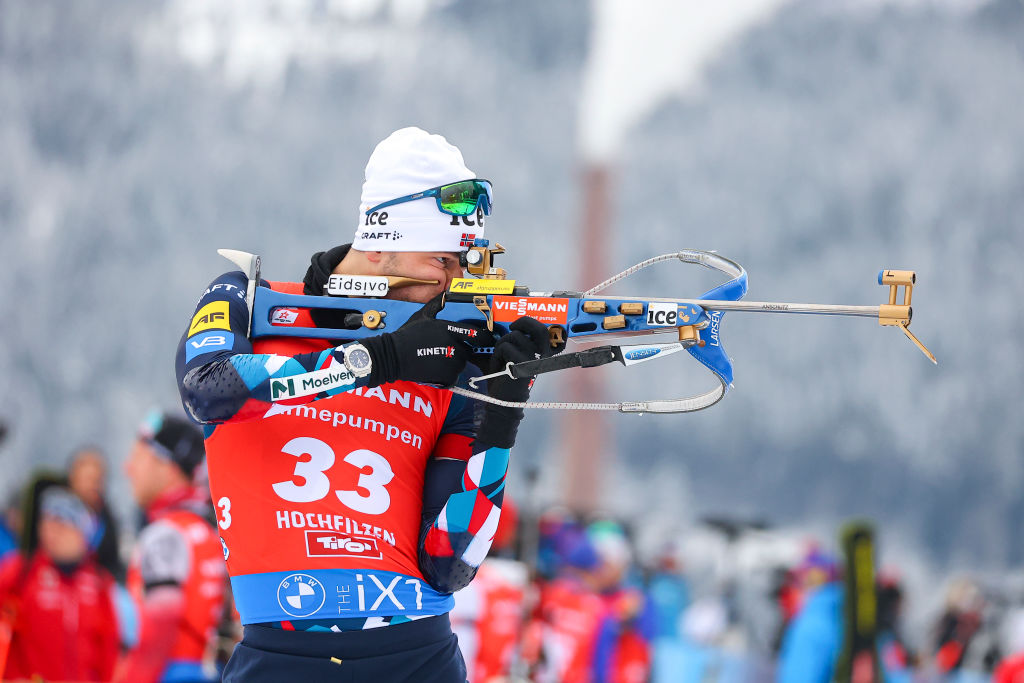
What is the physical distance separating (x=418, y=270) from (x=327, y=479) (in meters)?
0.47

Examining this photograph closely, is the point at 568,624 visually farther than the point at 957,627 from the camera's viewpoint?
No

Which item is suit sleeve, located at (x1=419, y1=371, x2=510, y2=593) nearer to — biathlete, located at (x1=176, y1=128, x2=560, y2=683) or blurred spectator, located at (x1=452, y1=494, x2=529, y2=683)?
biathlete, located at (x1=176, y1=128, x2=560, y2=683)

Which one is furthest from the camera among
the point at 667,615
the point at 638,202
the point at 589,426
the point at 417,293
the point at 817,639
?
the point at 638,202

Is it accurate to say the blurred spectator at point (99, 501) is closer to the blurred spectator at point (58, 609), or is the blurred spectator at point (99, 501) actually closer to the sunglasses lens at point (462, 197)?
the blurred spectator at point (58, 609)

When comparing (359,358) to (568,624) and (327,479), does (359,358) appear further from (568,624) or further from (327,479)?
(568,624)

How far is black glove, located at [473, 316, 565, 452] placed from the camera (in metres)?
2.11

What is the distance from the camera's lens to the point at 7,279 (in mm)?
19891

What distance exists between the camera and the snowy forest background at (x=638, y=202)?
2056cm

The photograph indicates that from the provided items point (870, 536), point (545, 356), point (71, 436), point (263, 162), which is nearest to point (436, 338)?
point (545, 356)

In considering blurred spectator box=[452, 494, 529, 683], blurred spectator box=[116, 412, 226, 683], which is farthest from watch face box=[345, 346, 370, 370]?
blurred spectator box=[452, 494, 529, 683]

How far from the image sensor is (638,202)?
2394 centimetres

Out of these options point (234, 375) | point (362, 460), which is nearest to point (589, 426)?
point (362, 460)

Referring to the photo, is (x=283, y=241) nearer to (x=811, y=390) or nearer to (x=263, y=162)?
(x=263, y=162)

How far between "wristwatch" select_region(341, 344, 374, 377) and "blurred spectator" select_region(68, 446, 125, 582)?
3809mm
